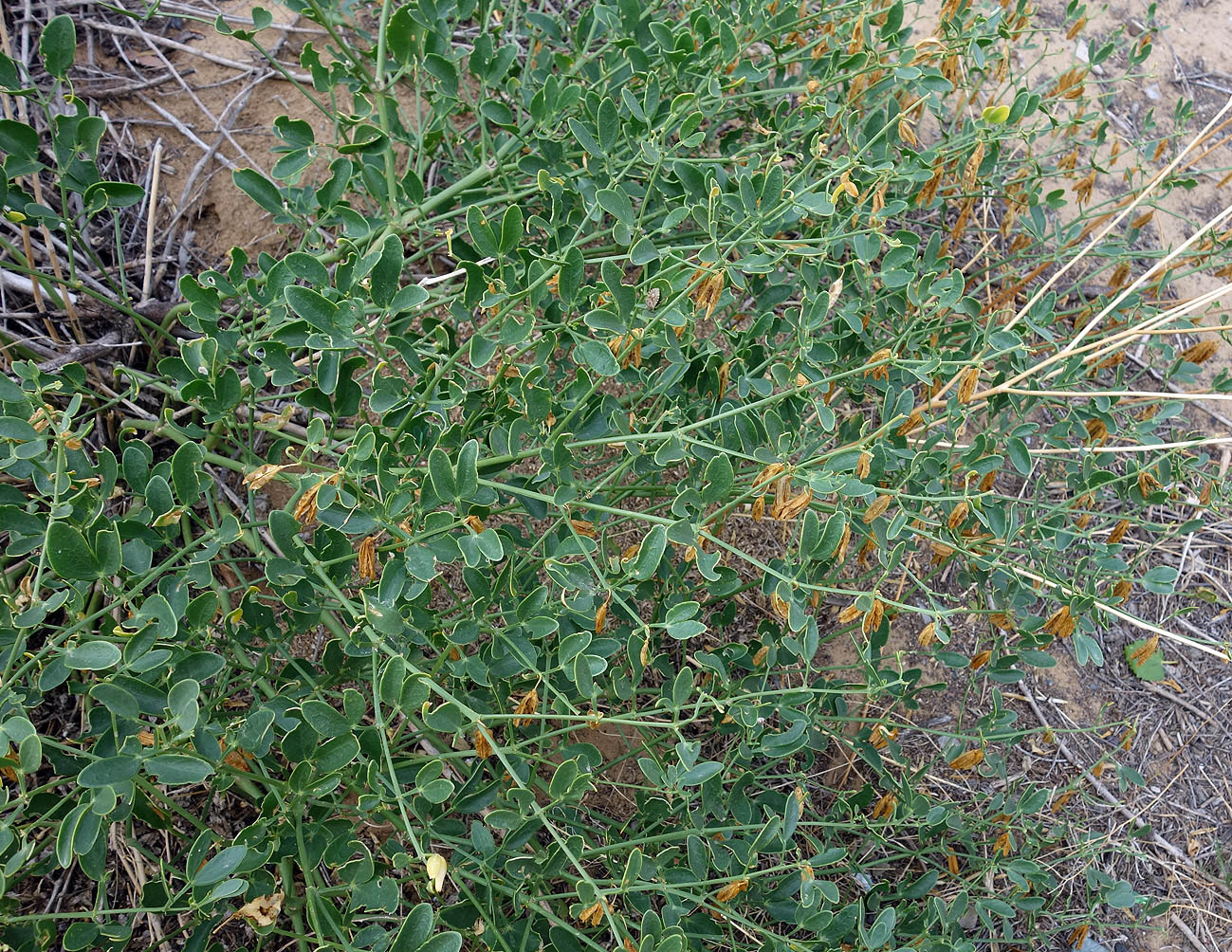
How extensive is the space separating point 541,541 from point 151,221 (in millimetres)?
1388

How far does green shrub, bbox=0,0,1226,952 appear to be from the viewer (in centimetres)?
124

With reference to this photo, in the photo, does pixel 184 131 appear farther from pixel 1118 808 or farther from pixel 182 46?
pixel 1118 808

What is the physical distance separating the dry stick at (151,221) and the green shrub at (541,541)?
12 cm

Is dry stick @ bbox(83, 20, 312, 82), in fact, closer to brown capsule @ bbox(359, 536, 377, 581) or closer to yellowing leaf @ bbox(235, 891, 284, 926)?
brown capsule @ bbox(359, 536, 377, 581)

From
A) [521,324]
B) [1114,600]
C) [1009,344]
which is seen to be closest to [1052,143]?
[1009,344]

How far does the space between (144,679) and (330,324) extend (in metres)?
0.54

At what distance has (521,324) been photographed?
4.59 ft

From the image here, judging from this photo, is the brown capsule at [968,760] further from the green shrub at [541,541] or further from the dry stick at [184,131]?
the dry stick at [184,131]

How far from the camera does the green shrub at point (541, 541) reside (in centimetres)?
124

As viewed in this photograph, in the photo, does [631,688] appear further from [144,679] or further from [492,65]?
[492,65]

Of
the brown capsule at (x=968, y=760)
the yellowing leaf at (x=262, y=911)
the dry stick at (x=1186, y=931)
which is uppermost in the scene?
the yellowing leaf at (x=262, y=911)

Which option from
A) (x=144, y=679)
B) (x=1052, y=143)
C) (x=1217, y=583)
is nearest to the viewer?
(x=144, y=679)

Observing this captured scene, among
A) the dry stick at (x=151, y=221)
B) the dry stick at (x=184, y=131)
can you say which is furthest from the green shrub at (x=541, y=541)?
the dry stick at (x=184, y=131)

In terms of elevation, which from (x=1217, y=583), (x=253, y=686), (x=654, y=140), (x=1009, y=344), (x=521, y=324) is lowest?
(x=1217, y=583)
